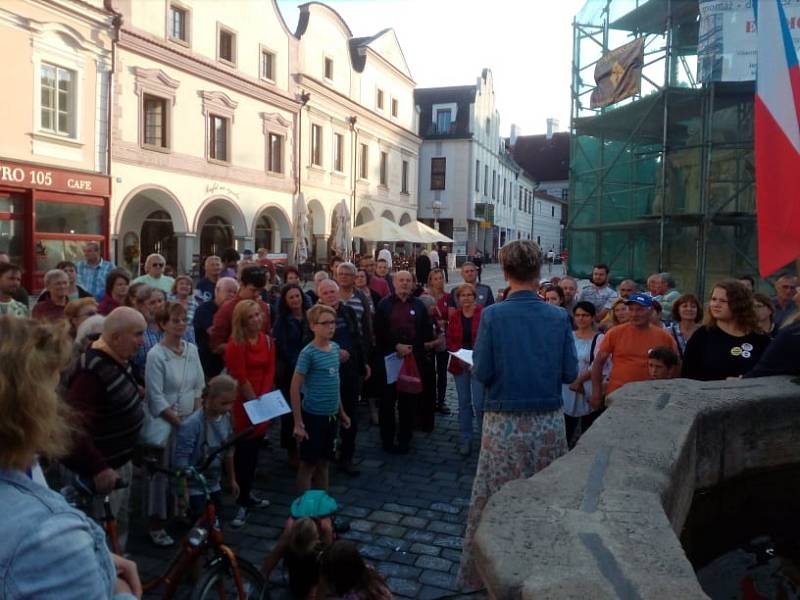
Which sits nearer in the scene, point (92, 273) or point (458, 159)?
point (92, 273)

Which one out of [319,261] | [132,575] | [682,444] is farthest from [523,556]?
[319,261]

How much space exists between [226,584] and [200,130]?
19.5 metres

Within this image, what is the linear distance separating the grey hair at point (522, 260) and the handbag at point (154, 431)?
2.49m

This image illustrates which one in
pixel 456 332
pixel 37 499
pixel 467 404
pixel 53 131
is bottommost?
pixel 467 404

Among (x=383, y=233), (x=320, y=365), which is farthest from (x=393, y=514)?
(x=383, y=233)

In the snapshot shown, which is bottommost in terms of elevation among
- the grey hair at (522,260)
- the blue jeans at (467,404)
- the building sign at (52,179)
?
the blue jeans at (467,404)

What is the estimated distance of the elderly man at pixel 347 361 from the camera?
605 cm

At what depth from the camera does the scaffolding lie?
12164mm

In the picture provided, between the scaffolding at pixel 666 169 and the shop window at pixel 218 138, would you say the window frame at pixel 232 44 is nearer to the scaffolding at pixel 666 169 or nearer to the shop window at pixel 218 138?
the shop window at pixel 218 138

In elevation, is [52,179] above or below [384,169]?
below

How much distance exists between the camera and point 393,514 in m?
5.10

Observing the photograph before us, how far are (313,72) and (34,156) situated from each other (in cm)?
1333

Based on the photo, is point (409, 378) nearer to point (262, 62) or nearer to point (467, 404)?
point (467, 404)

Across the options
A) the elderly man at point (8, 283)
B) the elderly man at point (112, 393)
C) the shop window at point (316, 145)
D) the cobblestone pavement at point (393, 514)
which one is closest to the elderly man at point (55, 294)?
the elderly man at point (8, 283)
